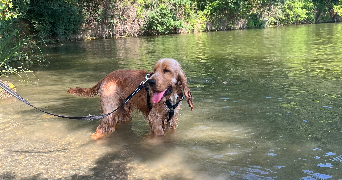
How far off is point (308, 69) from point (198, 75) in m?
3.52

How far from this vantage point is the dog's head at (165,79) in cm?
449

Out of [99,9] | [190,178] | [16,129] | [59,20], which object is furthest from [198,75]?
[99,9]

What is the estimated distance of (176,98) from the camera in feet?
16.1

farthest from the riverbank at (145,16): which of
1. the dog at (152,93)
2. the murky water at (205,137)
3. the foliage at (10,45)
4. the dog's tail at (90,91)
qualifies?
the dog at (152,93)

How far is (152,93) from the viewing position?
4.76 metres

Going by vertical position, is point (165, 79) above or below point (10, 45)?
below

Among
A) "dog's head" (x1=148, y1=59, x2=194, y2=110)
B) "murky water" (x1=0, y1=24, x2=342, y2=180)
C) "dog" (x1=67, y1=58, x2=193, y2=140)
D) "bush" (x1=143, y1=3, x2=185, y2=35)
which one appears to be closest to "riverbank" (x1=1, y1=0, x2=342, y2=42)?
"bush" (x1=143, y1=3, x2=185, y2=35)

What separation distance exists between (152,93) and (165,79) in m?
0.35

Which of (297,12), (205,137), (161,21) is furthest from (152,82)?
(297,12)

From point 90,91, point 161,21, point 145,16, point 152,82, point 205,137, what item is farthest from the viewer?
point 161,21

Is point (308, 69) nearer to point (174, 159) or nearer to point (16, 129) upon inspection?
point (174, 159)

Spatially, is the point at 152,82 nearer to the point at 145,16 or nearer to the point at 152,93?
the point at 152,93

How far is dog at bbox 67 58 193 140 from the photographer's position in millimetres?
4594

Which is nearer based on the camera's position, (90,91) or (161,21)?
(90,91)
